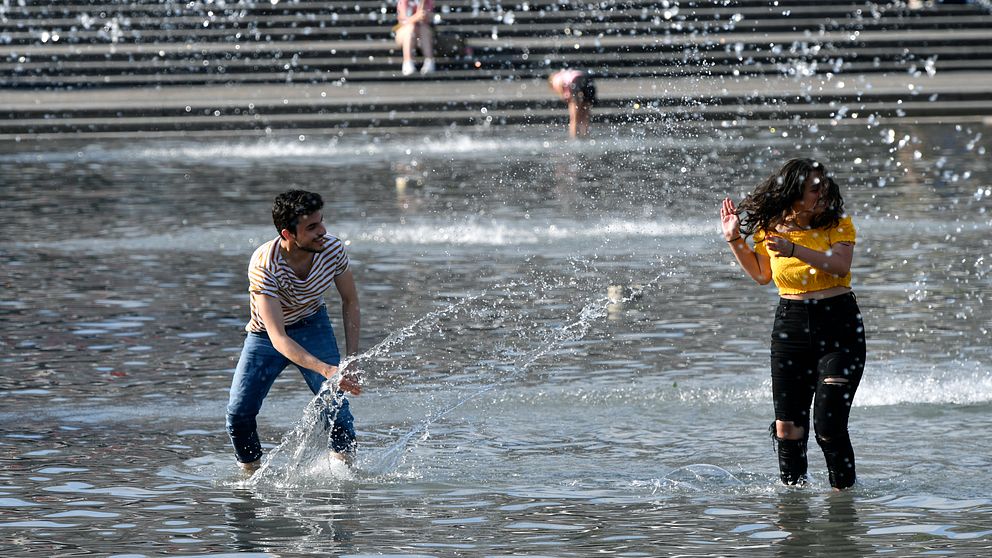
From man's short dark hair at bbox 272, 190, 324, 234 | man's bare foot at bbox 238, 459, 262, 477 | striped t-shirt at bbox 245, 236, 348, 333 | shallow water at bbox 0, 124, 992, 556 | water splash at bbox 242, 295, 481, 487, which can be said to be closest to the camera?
shallow water at bbox 0, 124, 992, 556

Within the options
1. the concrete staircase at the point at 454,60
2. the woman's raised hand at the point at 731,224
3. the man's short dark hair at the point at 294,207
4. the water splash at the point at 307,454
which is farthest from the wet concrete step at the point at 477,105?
the woman's raised hand at the point at 731,224

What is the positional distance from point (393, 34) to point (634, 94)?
6.15 meters

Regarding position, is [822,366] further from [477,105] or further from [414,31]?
[414,31]

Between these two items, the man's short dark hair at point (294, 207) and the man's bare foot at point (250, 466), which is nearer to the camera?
the man's short dark hair at point (294, 207)

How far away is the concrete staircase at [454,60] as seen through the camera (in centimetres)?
2942

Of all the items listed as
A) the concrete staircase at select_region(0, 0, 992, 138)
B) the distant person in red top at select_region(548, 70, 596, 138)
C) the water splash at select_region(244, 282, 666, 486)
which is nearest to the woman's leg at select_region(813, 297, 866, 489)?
the water splash at select_region(244, 282, 666, 486)

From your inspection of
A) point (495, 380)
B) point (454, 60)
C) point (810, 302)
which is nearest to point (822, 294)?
point (810, 302)

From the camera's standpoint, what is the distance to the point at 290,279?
817 cm

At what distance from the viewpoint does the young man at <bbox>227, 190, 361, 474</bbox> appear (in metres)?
8.03

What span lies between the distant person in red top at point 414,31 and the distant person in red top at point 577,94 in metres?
4.45

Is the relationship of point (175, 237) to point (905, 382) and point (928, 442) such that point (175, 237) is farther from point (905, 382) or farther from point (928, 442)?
point (928, 442)

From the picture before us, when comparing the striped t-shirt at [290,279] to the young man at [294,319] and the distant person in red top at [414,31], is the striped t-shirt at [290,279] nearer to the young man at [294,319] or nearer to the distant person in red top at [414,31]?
the young man at [294,319]

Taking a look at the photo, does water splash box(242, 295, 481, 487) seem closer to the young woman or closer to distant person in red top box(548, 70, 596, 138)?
the young woman

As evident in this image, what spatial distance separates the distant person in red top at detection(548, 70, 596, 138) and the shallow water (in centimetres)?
399
